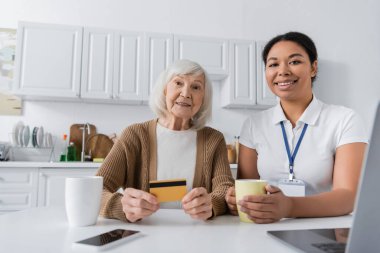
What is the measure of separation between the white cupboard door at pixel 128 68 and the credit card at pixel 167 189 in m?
2.22

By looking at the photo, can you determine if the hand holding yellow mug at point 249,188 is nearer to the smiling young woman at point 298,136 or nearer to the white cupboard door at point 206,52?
the smiling young woman at point 298,136

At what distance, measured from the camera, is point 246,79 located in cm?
311

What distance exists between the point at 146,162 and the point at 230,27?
2897 millimetres

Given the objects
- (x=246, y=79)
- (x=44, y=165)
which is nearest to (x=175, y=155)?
(x=44, y=165)

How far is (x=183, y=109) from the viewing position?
110 cm

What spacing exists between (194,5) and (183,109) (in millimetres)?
2765

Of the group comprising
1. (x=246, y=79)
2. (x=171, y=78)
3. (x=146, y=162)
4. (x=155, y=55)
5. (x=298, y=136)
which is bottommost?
(x=146, y=162)

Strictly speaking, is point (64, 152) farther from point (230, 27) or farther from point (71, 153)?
point (230, 27)

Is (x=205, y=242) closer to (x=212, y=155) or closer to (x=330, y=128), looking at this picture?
(x=212, y=155)

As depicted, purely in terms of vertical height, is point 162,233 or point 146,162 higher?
Result: point 146,162

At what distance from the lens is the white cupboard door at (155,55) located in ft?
9.48

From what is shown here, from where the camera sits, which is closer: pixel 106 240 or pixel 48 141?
pixel 106 240

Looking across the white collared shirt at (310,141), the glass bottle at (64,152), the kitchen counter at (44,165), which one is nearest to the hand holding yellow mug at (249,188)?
the white collared shirt at (310,141)

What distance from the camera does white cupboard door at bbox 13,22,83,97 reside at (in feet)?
8.80
